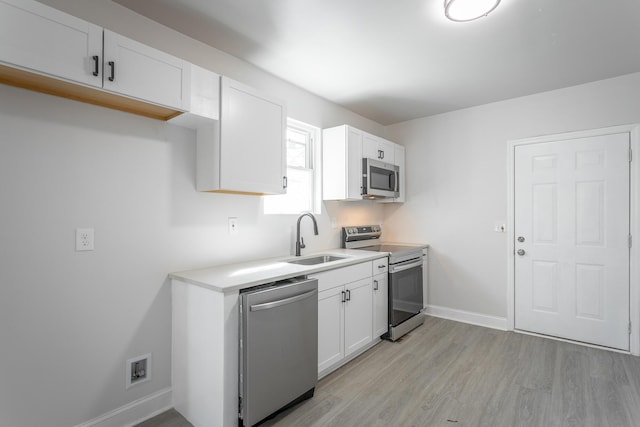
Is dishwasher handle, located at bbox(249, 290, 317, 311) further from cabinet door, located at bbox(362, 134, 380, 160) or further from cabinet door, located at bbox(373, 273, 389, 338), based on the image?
cabinet door, located at bbox(362, 134, 380, 160)

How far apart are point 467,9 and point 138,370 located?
3.01m

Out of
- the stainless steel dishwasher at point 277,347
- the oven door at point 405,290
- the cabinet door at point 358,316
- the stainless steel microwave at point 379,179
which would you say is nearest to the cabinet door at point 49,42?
the stainless steel dishwasher at point 277,347

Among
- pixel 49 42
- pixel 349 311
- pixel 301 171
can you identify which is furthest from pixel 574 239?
pixel 49 42

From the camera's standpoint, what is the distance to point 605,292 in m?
3.01

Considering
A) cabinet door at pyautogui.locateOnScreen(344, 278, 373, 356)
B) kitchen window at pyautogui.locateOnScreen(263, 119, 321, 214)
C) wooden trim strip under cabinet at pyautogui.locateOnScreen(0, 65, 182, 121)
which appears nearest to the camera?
wooden trim strip under cabinet at pyautogui.locateOnScreen(0, 65, 182, 121)

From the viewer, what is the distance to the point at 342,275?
262 centimetres

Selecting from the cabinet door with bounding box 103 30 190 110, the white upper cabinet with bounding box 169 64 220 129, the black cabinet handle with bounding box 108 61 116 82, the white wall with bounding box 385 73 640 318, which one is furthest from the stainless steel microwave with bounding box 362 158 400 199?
the black cabinet handle with bounding box 108 61 116 82

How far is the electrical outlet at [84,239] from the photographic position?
1.77m

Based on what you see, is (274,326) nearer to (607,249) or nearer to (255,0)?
(255,0)

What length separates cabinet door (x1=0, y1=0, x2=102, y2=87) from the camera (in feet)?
4.43

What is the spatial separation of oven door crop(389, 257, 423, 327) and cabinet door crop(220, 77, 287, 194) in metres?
1.57

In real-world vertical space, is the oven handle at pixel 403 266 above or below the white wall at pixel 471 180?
below

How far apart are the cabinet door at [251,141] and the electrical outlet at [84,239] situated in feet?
2.60

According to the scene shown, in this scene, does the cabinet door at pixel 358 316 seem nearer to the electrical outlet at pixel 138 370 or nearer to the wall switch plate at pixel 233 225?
the wall switch plate at pixel 233 225
